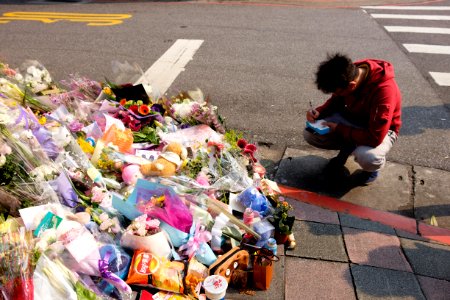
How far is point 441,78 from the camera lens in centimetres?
652

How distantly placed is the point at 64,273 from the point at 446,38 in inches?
361

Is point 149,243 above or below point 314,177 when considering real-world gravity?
above

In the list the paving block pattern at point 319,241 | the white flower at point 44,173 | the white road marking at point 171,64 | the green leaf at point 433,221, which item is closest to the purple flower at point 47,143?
the white flower at point 44,173

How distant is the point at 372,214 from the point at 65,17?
989cm

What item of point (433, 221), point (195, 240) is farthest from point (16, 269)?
point (433, 221)

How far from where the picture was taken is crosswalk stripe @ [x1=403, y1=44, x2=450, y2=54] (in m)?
7.71

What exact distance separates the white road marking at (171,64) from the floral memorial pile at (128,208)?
6.77 ft

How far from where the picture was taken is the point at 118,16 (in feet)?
34.4

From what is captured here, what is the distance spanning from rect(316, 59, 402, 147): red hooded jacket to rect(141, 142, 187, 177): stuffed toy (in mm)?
1617

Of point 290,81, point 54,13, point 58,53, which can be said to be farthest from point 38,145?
point 54,13

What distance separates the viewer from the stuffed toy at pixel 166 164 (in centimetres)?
325

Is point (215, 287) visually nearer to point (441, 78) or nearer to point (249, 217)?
point (249, 217)

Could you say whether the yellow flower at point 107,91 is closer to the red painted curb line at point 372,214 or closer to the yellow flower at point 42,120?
the yellow flower at point 42,120

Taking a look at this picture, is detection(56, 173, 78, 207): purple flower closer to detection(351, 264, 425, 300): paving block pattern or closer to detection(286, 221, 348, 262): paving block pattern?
detection(286, 221, 348, 262): paving block pattern
